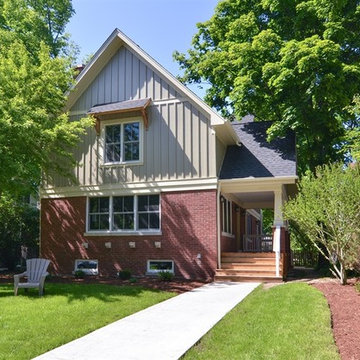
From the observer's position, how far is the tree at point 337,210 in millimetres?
11430

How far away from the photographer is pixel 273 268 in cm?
1441

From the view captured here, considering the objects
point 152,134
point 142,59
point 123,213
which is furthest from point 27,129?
point 142,59

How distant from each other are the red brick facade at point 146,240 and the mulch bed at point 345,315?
4106mm

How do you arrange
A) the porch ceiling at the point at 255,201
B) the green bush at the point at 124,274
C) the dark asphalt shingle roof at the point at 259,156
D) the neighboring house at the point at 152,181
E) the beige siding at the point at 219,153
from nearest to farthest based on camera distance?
the green bush at the point at 124,274
the neighboring house at the point at 152,181
the dark asphalt shingle roof at the point at 259,156
the beige siding at the point at 219,153
the porch ceiling at the point at 255,201

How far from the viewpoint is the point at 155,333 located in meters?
7.07

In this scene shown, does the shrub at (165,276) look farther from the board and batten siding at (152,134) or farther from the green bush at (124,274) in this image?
the board and batten siding at (152,134)

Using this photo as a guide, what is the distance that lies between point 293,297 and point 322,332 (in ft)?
10.1

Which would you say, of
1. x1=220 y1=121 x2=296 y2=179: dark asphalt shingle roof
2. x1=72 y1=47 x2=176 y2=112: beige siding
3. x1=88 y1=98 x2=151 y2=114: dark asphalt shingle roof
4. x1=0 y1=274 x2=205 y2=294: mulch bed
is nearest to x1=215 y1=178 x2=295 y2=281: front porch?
x1=220 y1=121 x2=296 y2=179: dark asphalt shingle roof

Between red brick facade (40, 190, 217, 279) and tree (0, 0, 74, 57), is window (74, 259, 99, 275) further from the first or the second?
tree (0, 0, 74, 57)

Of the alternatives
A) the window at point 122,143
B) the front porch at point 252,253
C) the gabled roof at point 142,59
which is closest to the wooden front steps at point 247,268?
the front porch at point 252,253

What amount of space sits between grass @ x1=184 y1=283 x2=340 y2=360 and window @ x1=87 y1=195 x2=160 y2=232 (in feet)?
22.6

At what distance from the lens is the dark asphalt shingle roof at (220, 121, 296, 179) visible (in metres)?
15.1

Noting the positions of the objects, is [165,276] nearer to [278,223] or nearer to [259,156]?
[278,223]

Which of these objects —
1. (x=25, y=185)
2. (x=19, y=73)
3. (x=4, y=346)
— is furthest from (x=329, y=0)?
(x=4, y=346)
